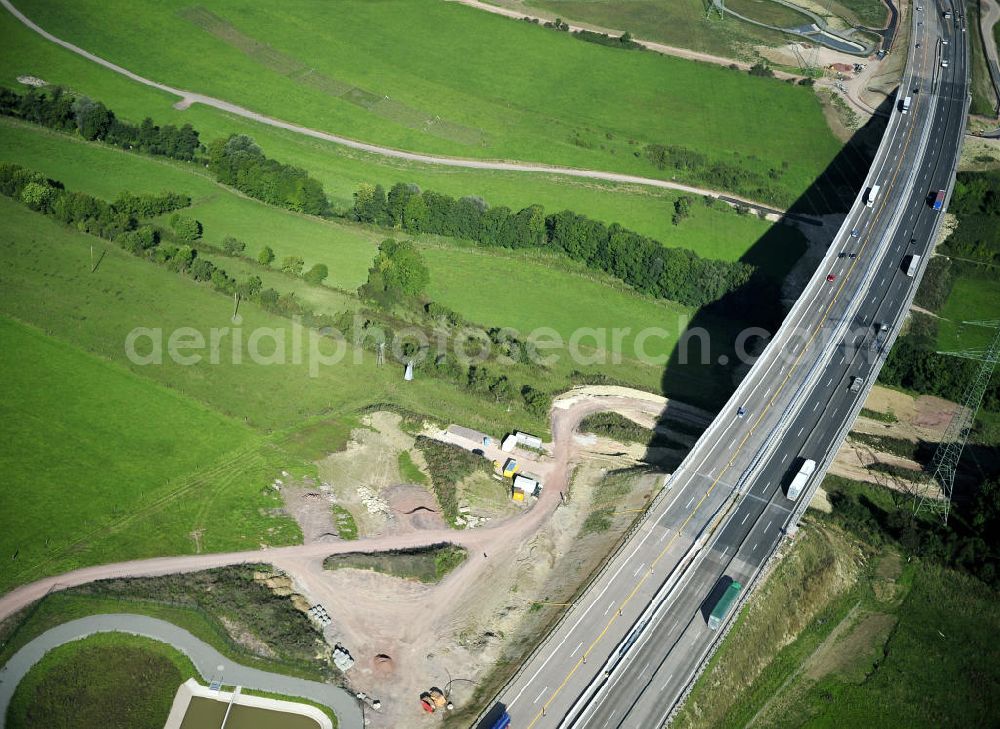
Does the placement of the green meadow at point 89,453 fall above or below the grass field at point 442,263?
below

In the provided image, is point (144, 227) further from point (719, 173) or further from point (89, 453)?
point (719, 173)

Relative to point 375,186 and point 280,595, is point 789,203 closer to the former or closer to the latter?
point 375,186

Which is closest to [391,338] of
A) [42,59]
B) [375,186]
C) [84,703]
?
[375,186]

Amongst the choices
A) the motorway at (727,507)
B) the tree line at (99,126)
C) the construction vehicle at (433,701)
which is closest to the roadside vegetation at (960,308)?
the motorway at (727,507)

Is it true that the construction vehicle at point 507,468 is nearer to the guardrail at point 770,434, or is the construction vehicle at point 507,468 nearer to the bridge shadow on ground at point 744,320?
the bridge shadow on ground at point 744,320

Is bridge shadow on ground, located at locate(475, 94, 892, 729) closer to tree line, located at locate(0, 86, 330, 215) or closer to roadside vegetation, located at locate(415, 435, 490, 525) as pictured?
roadside vegetation, located at locate(415, 435, 490, 525)

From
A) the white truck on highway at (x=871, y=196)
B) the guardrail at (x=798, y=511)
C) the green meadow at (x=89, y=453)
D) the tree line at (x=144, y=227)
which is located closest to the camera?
the guardrail at (x=798, y=511)

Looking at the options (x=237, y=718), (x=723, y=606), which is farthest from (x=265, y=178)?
(x=723, y=606)

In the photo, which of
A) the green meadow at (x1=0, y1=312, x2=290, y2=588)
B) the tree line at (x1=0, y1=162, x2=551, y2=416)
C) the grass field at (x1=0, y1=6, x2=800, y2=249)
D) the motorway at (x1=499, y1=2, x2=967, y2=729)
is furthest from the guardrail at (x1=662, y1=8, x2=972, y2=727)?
the green meadow at (x1=0, y1=312, x2=290, y2=588)
